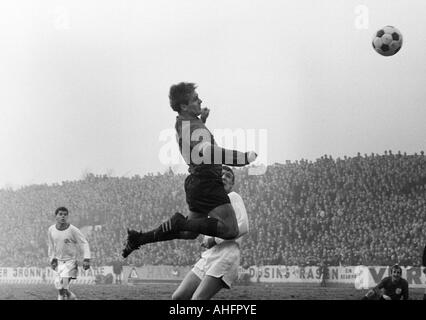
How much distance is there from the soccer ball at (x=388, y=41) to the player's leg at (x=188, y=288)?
457 centimetres

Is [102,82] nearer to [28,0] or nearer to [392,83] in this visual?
[28,0]

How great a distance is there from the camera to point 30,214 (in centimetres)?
1320

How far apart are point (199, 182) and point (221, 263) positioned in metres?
0.72

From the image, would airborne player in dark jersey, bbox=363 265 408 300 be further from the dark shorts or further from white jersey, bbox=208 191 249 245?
the dark shorts

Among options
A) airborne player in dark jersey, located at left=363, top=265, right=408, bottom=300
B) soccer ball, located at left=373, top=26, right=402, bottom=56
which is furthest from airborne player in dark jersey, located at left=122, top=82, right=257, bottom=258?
soccer ball, located at left=373, top=26, right=402, bottom=56

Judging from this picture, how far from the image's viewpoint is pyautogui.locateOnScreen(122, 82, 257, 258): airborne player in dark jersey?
6.64 meters

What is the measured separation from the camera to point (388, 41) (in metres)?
10.2

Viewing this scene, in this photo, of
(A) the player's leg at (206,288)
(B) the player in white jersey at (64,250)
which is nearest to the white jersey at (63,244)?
(B) the player in white jersey at (64,250)

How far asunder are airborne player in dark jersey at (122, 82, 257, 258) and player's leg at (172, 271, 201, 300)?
329 millimetres

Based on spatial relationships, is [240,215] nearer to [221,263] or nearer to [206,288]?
[221,263]

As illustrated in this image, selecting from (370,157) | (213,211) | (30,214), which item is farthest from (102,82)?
(213,211)

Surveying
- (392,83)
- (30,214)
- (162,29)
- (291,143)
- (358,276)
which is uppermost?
(162,29)
